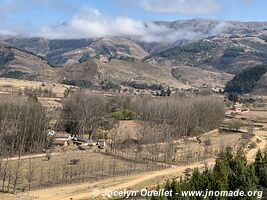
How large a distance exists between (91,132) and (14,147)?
22.4 metres

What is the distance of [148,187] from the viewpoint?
48031 millimetres

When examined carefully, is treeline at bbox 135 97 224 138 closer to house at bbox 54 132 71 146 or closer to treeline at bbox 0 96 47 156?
house at bbox 54 132 71 146

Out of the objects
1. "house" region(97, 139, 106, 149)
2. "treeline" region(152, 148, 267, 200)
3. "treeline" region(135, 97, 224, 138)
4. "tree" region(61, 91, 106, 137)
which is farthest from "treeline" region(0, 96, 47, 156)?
"treeline" region(152, 148, 267, 200)

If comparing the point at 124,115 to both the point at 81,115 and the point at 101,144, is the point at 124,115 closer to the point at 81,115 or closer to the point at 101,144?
the point at 81,115

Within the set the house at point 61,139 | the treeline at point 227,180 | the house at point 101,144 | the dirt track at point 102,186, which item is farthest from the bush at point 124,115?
the treeline at point 227,180

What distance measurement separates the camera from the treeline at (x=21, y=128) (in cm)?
7199

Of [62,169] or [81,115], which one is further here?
[81,115]

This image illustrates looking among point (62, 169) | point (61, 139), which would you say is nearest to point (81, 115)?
point (61, 139)

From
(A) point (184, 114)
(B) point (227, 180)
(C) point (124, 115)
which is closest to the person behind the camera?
(B) point (227, 180)

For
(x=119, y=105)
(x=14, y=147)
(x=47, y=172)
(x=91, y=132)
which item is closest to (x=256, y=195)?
(x=47, y=172)

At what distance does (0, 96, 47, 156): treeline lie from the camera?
236ft

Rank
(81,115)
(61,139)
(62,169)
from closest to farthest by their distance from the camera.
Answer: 1. (62,169)
2. (61,139)
3. (81,115)

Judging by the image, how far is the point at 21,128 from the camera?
74.1 m

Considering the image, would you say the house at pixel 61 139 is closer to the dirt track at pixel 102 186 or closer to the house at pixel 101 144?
the house at pixel 101 144
